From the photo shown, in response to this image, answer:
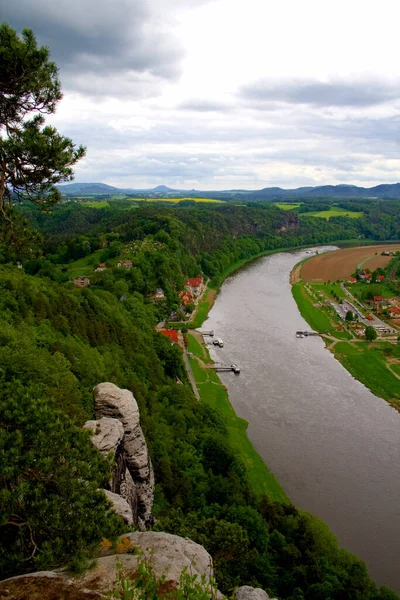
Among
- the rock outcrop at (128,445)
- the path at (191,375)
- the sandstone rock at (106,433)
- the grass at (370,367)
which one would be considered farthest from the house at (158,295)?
the sandstone rock at (106,433)

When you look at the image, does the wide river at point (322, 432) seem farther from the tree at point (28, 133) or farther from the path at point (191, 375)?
the tree at point (28, 133)

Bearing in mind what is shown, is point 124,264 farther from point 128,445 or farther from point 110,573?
point 110,573

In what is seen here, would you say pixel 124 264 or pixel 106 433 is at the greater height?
pixel 106 433

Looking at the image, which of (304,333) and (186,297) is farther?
(186,297)

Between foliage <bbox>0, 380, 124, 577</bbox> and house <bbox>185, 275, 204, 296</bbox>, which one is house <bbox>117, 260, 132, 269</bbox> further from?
foliage <bbox>0, 380, 124, 577</bbox>

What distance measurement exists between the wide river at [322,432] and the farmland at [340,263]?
41.5m

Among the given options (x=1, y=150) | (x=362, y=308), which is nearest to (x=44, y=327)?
(x=1, y=150)

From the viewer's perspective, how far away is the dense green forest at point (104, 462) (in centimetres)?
942

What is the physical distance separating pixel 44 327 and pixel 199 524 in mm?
19371

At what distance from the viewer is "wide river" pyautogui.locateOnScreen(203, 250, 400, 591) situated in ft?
92.6

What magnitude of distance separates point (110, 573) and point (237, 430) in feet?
96.1

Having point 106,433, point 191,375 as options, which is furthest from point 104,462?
point 191,375

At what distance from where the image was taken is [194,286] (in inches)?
3467

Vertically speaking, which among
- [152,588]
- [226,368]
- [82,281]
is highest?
[152,588]
